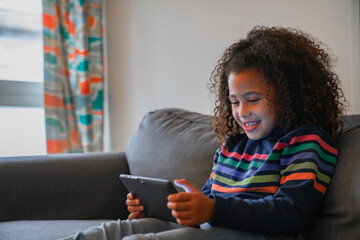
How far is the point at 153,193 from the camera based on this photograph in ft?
3.14

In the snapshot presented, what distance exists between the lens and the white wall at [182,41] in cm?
139

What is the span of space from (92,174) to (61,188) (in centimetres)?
13

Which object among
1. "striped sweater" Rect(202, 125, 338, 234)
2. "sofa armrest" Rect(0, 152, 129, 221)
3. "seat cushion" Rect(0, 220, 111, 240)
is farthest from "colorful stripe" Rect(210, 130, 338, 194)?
"sofa armrest" Rect(0, 152, 129, 221)

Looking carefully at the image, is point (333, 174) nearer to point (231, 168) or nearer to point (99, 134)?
point (231, 168)

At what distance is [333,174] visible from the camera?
92 cm

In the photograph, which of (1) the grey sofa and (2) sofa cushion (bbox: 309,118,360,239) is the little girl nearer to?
(2) sofa cushion (bbox: 309,118,360,239)

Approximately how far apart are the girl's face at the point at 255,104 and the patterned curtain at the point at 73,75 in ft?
4.87

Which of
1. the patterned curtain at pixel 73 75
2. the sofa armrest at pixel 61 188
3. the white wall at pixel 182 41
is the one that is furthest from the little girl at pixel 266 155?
the patterned curtain at pixel 73 75

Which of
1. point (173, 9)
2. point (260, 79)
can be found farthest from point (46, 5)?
point (260, 79)

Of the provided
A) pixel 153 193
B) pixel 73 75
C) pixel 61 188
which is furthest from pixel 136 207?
pixel 73 75

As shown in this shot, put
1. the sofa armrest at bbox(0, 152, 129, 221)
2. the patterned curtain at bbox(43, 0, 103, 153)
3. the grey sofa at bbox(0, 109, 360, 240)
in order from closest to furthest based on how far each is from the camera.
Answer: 1. the grey sofa at bbox(0, 109, 360, 240)
2. the sofa armrest at bbox(0, 152, 129, 221)
3. the patterned curtain at bbox(43, 0, 103, 153)

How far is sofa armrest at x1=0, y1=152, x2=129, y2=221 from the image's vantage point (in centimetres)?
145

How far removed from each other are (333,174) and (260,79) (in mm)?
287

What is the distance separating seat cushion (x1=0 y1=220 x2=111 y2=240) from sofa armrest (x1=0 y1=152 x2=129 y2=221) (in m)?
0.15
